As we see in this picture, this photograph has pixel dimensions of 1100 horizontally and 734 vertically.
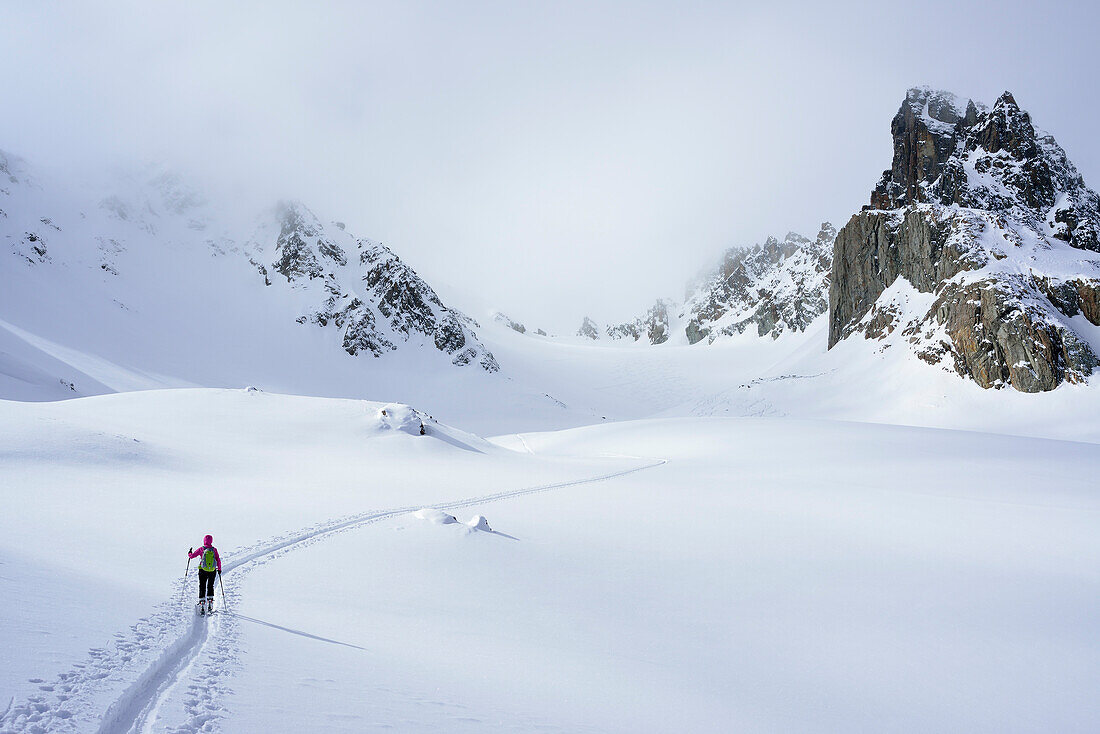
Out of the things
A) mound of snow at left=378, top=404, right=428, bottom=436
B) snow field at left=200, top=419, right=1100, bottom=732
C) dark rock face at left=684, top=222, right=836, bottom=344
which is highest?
dark rock face at left=684, top=222, right=836, bottom=344

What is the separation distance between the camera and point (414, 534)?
51.2ft

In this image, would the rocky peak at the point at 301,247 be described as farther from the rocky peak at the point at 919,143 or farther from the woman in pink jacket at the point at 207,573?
the woman in pink jacket at the point at 207,573

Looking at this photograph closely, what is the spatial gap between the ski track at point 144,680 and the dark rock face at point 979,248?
7960 cm

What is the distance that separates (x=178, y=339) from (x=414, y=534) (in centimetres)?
9746

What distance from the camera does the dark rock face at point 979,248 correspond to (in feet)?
Answer: 211

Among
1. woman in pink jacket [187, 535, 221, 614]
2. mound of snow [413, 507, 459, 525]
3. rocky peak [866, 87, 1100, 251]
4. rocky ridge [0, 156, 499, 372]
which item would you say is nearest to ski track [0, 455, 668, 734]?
woman in pink jacket [187, 535, 221, 614]

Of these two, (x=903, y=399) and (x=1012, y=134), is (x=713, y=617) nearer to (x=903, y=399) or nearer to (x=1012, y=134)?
(x=903, y=399)

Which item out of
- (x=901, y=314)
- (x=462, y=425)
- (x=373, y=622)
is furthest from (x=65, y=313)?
(x=901, y=314)

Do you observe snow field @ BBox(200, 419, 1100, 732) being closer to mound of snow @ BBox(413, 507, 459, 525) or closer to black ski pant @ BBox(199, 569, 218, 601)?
mound of snow @ BBox(413, 507, 459, 525)

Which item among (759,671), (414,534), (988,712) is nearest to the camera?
(988,712)

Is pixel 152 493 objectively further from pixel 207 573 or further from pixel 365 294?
pixel 365 294

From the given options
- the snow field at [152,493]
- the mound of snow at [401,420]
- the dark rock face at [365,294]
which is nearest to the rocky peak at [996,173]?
the snow field at [152,493]

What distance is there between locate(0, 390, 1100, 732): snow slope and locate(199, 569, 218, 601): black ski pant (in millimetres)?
567

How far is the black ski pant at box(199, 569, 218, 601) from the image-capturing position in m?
9.06
